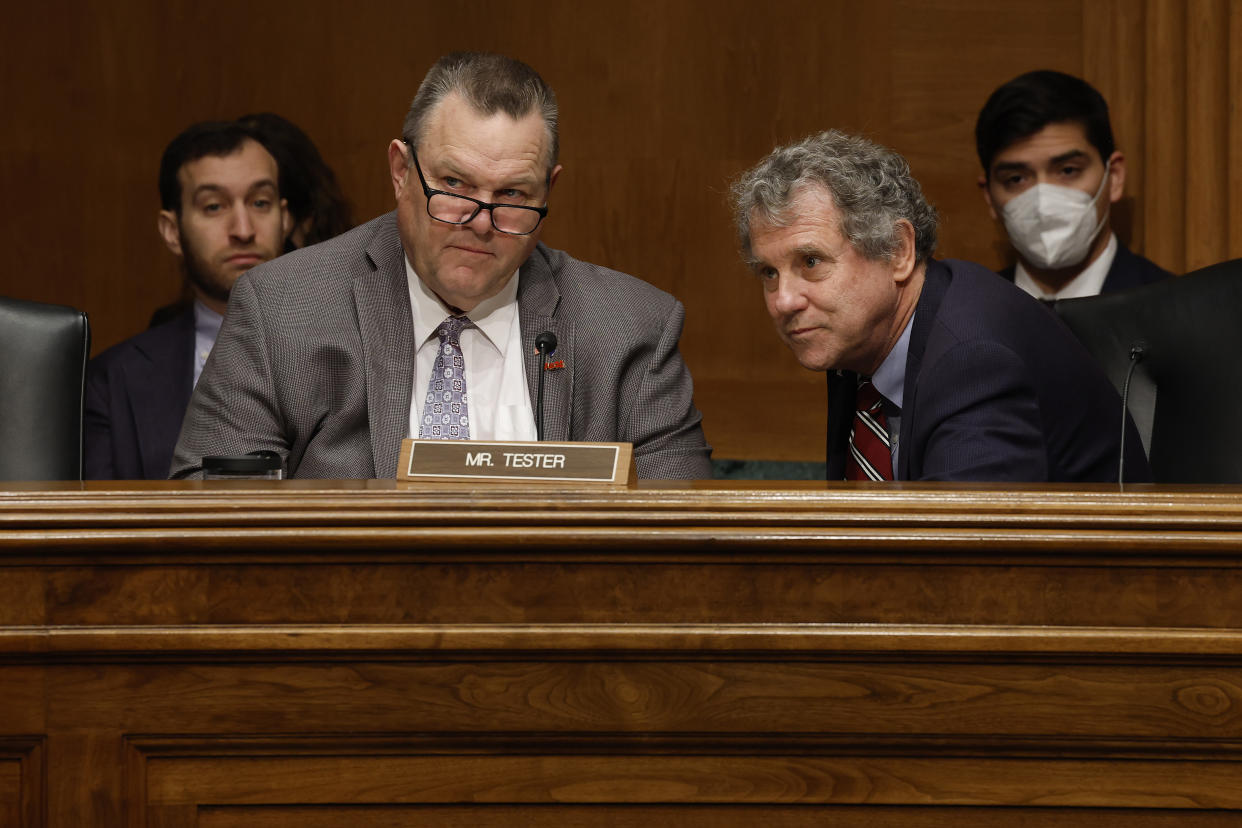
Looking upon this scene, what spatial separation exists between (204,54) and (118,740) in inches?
104

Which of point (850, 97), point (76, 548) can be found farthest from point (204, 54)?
point (76, 548)

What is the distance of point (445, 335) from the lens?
2084 mm

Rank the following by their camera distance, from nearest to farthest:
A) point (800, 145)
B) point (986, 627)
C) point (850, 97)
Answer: point (986, 627)
point (800, 145)
point (850, 97)

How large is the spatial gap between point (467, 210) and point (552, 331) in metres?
0.21

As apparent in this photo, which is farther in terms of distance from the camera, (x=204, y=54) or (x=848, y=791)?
(x=204, y=54)

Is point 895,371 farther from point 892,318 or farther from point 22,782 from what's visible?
point 22,782

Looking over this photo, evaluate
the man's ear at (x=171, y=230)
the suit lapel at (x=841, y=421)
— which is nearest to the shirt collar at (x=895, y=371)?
the suit lapel at (x=841, y=421)

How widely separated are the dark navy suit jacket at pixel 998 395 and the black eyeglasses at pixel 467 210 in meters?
0.58

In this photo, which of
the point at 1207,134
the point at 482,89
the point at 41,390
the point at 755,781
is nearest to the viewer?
the point at 755,781

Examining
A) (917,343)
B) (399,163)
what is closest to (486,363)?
(399,163)

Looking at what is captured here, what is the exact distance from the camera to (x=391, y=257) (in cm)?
209

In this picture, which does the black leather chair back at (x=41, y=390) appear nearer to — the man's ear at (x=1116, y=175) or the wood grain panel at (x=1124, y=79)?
the man's ear at (x=1116, y=175)

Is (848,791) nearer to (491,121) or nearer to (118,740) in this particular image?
(118,740)

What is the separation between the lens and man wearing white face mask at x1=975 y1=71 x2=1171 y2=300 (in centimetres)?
282
